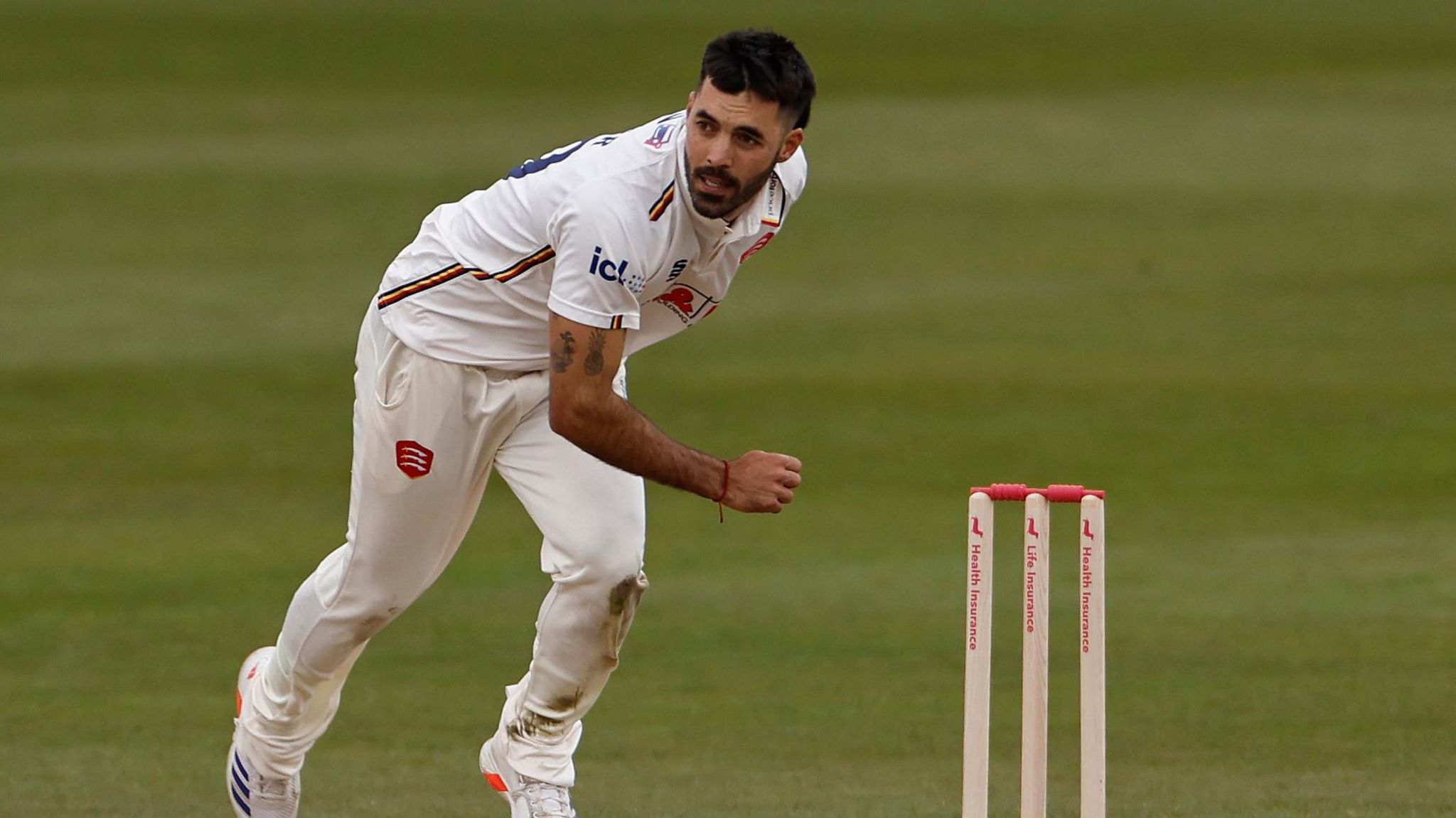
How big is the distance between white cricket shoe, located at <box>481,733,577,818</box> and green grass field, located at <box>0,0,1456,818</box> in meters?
0.48

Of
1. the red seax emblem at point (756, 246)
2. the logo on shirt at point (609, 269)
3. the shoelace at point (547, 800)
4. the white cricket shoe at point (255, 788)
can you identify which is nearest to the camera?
the logo on shirt at point (609, 269)

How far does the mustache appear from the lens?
13.9 feet

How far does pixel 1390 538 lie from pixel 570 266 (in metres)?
5.79

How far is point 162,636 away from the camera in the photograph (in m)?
7.68

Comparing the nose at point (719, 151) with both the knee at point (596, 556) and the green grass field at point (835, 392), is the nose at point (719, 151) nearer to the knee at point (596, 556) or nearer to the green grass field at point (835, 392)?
the knee at point (596, 556)

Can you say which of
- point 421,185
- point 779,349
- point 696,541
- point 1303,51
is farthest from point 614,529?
point 1303,51

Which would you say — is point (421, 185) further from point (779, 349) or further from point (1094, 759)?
point (1094, 759)

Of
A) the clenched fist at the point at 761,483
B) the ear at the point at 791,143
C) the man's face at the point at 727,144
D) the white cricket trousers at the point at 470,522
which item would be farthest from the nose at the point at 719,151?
the white cricket trousers at the point at 470,522

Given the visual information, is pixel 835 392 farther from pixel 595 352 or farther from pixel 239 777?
pixel 595 352

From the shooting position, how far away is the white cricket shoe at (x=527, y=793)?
15.6 ft

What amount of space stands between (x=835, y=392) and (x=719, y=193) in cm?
762

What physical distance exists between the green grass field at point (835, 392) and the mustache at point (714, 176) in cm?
167

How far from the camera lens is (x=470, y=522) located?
15.5ft

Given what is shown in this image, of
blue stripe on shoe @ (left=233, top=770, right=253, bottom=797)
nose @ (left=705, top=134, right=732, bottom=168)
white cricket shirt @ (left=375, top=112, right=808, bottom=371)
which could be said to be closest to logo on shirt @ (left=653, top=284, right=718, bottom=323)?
white cricket shirt @ (left=375, top=112, right=808, bottom=371)
